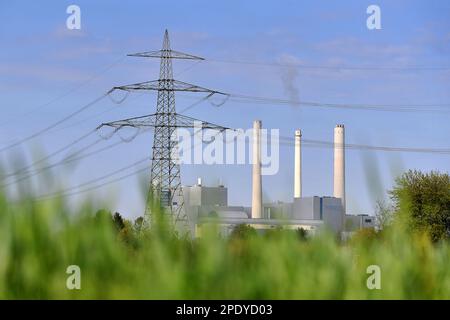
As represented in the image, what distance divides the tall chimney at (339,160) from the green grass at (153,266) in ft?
429

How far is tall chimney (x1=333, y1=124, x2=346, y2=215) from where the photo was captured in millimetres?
136625

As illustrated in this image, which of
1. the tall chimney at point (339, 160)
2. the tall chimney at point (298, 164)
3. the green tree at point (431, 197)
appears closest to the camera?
the green tree at point (431, 197)

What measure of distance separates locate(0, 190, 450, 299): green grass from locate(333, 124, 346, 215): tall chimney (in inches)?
5142

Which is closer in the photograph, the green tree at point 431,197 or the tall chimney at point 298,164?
the green tree at point 431,197

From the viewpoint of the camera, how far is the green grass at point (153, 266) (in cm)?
521

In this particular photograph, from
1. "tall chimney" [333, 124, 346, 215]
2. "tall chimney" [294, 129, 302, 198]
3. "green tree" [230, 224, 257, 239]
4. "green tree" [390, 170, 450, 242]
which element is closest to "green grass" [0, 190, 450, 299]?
"green tree" [230, 224, 257, 239]

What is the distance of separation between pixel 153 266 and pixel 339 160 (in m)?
133

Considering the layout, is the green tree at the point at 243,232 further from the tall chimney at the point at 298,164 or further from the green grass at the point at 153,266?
the tall chimney at the point at 298,164

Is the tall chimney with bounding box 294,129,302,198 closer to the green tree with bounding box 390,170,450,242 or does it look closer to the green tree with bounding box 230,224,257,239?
the green tree with bounding box 390,170,450,242

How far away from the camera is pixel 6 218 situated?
5.39 m

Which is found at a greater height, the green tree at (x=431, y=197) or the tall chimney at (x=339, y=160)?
the tall chimney at (x=339, y=160)

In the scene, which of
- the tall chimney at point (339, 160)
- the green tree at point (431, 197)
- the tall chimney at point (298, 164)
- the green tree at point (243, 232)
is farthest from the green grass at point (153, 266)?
the tall chimney at point (339, 160)

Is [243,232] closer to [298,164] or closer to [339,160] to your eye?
[298,164]
